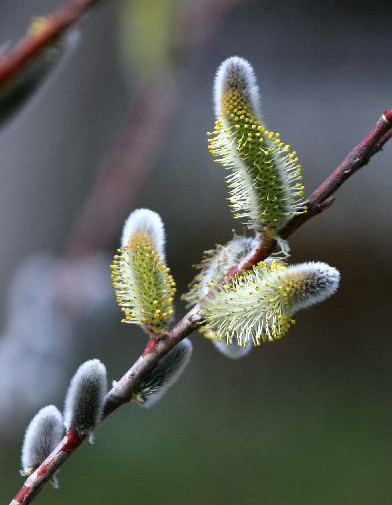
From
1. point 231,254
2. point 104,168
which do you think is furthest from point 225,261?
point 104,168

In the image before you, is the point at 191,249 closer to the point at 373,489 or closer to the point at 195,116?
the point at 195,116

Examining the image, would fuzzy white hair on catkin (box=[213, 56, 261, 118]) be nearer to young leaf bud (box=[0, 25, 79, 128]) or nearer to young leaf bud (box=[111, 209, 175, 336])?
young leaf bud (box=[111, 209, 175, 336])

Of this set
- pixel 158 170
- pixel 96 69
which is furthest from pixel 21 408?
pixel 158 170

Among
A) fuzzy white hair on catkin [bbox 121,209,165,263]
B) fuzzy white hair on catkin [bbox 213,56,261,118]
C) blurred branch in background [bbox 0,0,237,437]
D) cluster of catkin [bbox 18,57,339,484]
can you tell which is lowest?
cluster of catkin [bbox 18,57,339,484]

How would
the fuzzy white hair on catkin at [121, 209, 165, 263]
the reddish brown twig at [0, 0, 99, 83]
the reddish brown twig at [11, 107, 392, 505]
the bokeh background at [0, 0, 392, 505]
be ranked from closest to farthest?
the reddish brown twig at [0, 0, 99, 83] → the reddish brown twig at [11, 107, 392, 505] → the fuzzy white hair on catkin at [121, 209, 165, 263] → the bokeh background at [0, 0, 392, 505]

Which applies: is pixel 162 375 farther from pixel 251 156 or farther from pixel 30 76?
pixel 30 76

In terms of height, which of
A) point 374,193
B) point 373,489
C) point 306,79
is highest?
point 306,79

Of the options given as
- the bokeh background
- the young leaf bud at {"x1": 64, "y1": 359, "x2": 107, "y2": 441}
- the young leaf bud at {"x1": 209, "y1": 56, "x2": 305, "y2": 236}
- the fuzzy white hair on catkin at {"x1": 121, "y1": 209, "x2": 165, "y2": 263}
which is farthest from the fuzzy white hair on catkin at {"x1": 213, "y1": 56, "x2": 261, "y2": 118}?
the bokeh background
